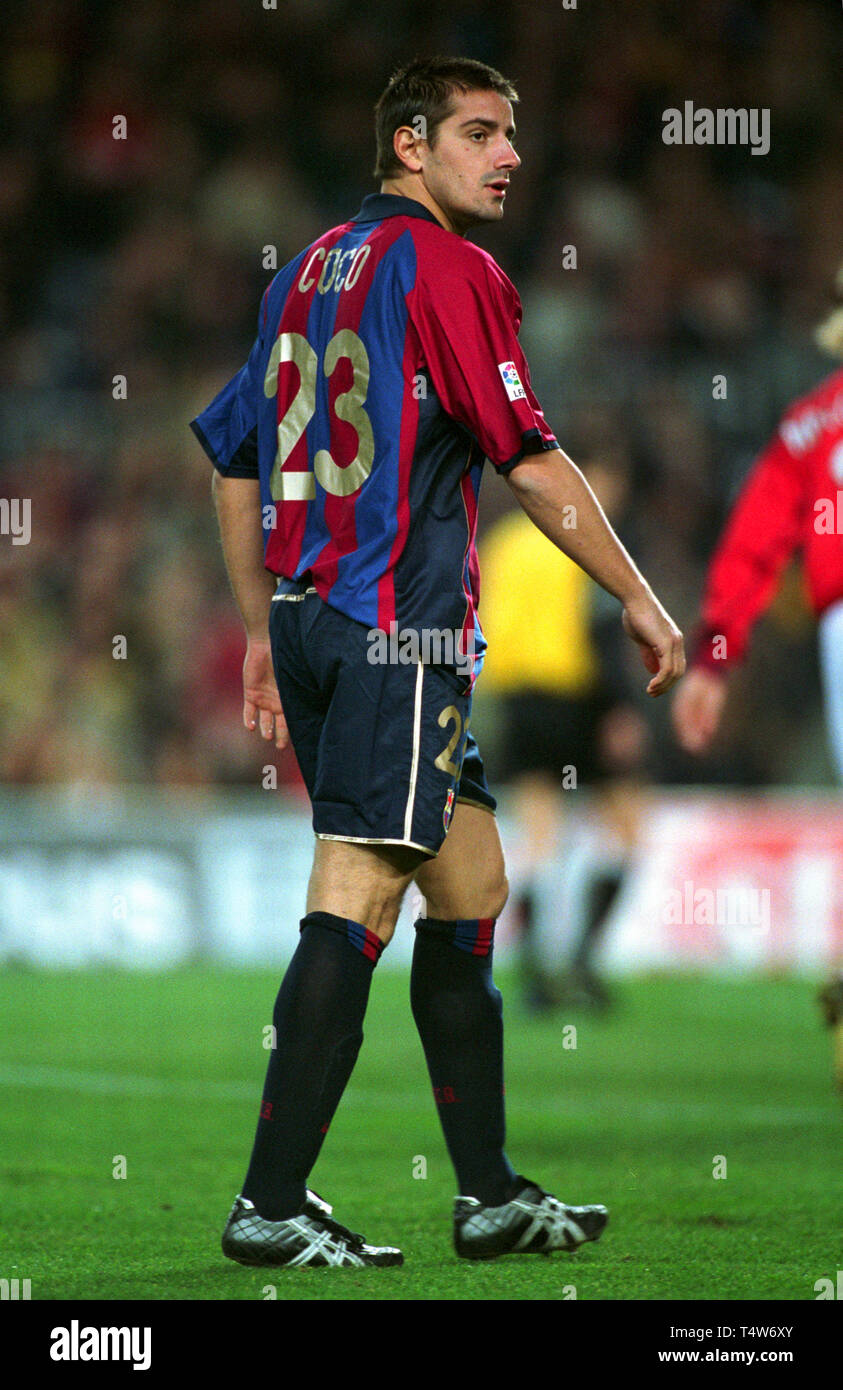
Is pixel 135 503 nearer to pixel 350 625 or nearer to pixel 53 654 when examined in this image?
pixel 53 654

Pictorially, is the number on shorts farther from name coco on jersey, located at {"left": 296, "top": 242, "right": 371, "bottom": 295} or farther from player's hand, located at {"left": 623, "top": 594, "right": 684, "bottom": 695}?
name coco on jersey, located at {"left": 296, "top": 242, "right": 371, "bottom": 295}

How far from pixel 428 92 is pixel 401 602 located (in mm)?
915

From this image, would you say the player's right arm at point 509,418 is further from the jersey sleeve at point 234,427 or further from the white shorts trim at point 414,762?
the jersey sleeve at point 234,427

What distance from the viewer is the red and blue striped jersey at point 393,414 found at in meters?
3.28

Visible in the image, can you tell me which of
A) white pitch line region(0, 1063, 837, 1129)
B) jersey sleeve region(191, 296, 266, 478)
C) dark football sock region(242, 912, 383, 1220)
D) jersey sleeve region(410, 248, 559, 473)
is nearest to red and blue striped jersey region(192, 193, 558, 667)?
jersey sleeve region(410, 248, 559, 473)

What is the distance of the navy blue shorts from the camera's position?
3.29m

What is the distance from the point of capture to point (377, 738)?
3309 millimetres

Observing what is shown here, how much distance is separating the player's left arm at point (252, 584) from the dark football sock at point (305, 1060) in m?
0.58

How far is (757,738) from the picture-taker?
12.1 meters

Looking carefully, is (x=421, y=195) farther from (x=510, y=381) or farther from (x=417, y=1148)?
(x=417, y=1148)

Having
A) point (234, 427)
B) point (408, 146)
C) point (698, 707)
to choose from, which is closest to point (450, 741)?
point (234, 427)

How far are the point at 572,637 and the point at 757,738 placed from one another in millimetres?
3721

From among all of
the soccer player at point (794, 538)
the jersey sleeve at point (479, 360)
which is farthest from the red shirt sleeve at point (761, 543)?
the jersey sleeve at point (479, 360)
